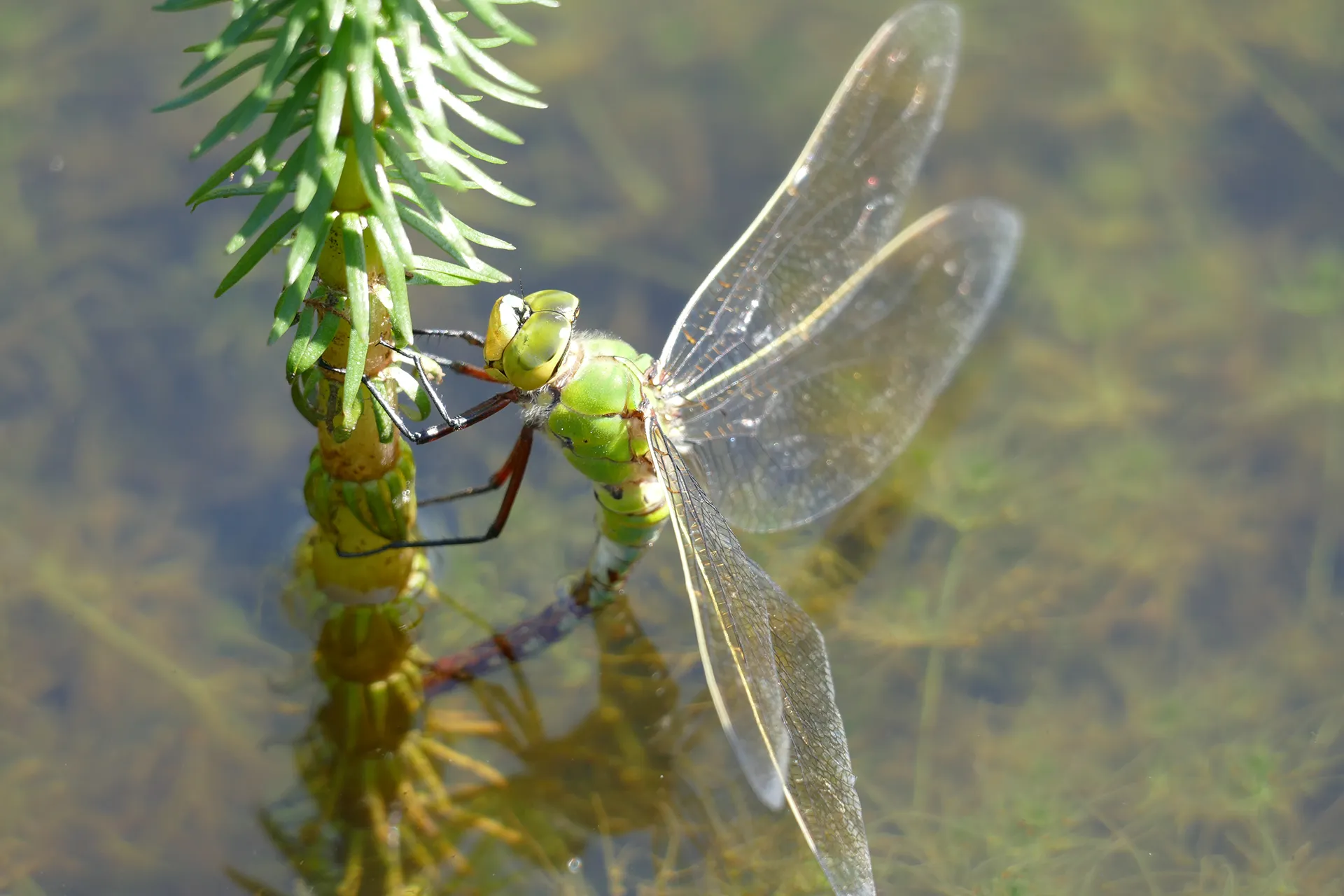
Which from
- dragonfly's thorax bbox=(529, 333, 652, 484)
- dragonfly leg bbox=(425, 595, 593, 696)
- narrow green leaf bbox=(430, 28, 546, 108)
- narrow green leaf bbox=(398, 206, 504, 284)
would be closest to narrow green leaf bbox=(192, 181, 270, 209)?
narrow green leaf bbox=(398, 206, 504, 284)

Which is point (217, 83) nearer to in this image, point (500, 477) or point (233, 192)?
point (233, 192)

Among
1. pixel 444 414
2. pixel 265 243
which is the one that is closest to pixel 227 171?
pixel 265 243

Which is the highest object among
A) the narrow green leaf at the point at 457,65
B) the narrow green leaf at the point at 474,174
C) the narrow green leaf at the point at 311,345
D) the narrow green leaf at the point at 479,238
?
the narrow green leaf at the point at 457,65

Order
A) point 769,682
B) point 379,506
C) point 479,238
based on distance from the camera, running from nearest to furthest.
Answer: point 479,238
point 379,506
point 769,682

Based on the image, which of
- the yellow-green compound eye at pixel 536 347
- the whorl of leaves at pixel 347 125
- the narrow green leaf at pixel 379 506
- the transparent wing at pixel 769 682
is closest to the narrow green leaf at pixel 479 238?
the whorl of leaves at pixel 347 125

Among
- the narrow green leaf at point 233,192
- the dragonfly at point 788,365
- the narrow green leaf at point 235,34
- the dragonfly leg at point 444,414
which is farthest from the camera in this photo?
the dragonfly at point 788,365

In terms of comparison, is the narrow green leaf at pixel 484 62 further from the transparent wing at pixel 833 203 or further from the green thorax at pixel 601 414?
the transparent wing at pixel 833 203

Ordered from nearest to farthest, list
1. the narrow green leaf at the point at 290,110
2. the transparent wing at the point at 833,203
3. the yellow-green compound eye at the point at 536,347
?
the narrow green leaf at the point at 290,110
the yellow-green compound eye at the point at 536,347
the transparent wing at the point at 833,203
